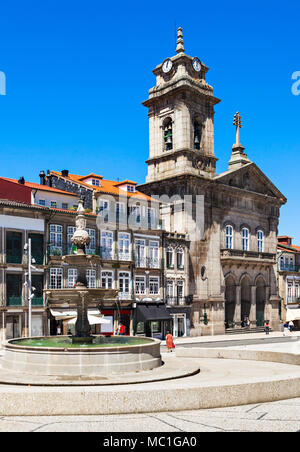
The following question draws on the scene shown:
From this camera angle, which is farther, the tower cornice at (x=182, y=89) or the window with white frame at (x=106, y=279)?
the tower cornice at (x=182, y=89)

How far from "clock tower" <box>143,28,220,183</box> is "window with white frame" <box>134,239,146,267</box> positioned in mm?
8838

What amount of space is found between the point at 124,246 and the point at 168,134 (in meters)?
15.4

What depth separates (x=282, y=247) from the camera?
67688 mm

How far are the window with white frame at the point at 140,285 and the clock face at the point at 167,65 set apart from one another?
2212cm

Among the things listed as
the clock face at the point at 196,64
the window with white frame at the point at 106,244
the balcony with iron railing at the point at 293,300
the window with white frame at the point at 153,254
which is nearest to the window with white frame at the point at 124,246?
the window with white frame at the point at 106,244

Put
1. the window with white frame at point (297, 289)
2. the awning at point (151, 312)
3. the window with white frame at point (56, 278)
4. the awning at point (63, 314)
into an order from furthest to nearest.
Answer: the window with white frame at point (297, 289)
the awning at point (151, 312)
the window with white frame at point (56, 278)
the awning at point (63, 314)

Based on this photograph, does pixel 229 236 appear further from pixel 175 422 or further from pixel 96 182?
pixel 175 422

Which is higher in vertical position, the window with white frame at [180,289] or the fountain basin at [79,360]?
the window with white frame at [180,289]

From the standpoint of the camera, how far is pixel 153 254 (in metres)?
45.6

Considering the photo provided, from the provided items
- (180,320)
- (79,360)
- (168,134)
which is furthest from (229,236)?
(79,360)

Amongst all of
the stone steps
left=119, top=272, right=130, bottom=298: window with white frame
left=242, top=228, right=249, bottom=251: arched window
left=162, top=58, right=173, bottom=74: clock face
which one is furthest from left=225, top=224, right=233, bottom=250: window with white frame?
left=162, top=58, right=173, bottom=74: clock face

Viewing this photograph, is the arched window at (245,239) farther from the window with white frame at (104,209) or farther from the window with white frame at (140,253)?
the window with white frame at (104,209)

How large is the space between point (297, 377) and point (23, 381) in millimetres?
7443

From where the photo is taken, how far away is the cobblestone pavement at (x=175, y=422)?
11031 mm
